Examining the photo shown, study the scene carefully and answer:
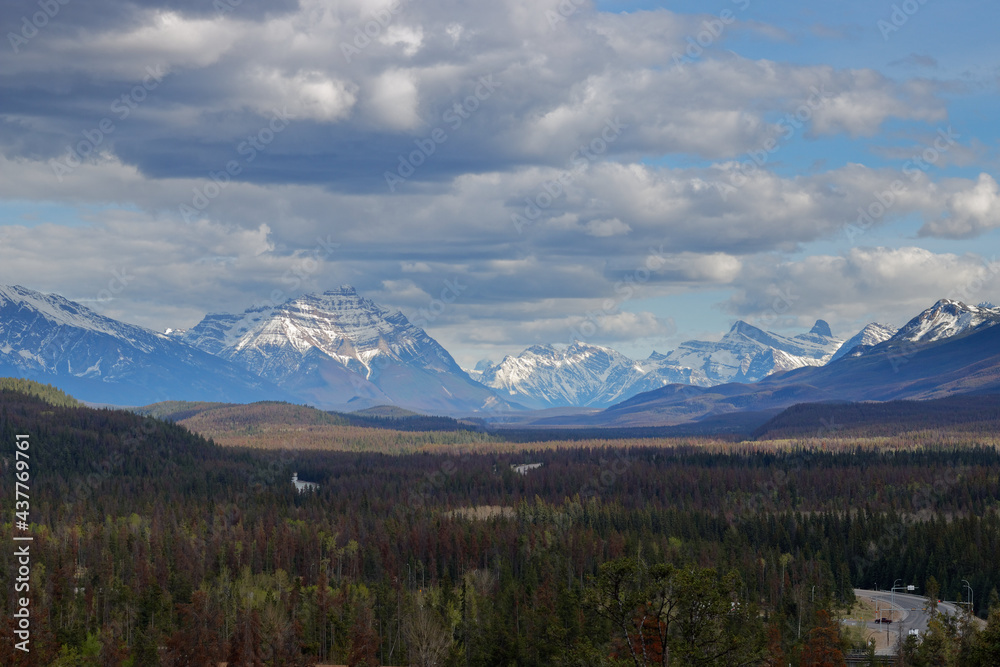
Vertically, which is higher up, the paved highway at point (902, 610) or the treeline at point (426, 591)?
the treeline at point (426, 591)

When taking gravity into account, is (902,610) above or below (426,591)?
below

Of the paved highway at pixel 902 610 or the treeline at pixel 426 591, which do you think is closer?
the treeline at pixel 426 591

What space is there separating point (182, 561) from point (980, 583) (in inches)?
5021

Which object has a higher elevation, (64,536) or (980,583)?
(64,536)

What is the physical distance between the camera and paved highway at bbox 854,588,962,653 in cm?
14875

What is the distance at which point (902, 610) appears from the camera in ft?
536

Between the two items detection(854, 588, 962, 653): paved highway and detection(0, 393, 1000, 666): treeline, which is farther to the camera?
detection(854, 588, 962, 653): paved highway

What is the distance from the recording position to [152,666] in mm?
122062

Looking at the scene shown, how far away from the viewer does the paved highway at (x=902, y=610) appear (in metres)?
149

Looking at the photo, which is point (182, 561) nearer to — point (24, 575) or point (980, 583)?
Result: point (24, 575)

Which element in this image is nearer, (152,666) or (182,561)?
(152,666)

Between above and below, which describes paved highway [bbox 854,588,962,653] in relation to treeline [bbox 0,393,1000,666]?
below

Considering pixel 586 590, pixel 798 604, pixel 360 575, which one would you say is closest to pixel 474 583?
pixel 360 575

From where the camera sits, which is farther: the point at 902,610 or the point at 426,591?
the point at 426,591
